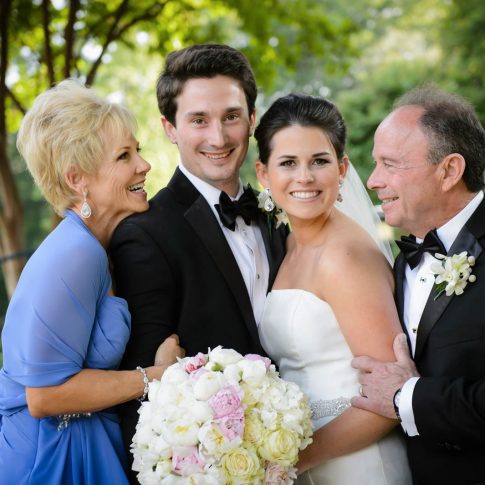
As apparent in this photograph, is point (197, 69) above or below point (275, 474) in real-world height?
above

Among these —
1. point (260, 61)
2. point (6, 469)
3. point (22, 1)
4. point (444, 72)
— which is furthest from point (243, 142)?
point (444, 72)

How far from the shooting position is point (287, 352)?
3570 mm

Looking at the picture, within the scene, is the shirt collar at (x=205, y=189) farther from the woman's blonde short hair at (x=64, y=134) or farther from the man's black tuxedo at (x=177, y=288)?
the woman's blonde short hair at (x=64, y=134)

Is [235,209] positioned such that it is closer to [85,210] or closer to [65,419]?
[85,210]

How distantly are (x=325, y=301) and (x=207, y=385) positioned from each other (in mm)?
841

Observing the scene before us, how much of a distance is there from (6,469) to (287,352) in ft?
4.75

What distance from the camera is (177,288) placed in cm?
351

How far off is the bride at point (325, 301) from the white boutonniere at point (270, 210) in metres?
0.15

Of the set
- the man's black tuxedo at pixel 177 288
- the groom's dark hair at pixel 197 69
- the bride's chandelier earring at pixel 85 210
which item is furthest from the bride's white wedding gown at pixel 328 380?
the groom's dark hair at pixel 197 69

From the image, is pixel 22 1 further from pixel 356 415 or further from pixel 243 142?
pixel 356 415

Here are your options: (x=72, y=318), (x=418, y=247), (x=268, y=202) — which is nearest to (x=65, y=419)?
(x=72, y=318)

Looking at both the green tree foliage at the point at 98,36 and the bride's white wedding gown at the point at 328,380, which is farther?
the green tree foliage at the point at 98,36

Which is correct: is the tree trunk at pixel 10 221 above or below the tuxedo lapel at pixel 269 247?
above

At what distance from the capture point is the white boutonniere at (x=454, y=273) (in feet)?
10.1
